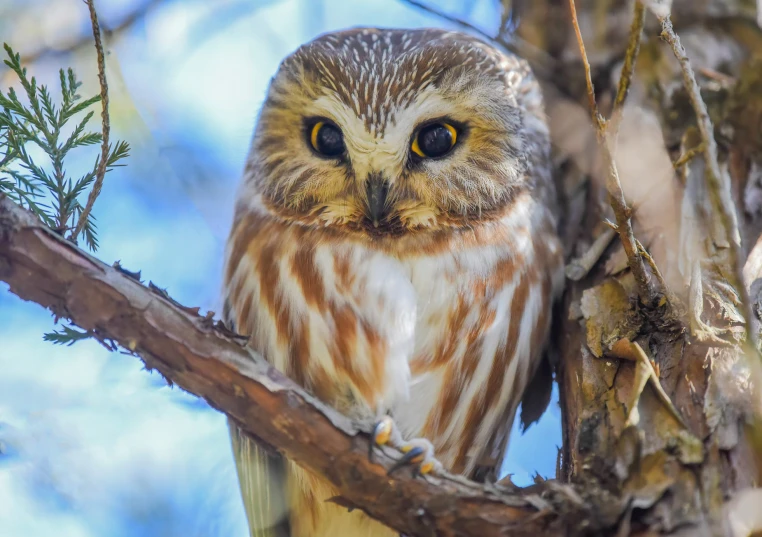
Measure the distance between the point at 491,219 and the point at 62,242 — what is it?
1.48m

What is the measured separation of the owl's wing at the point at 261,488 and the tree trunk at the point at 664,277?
1060 millimetres

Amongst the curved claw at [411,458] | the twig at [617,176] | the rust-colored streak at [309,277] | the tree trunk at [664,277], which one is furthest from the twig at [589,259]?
the curved claw at [411,458]

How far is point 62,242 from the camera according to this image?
1951mm

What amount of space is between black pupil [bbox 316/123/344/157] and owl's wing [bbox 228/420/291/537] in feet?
3.59

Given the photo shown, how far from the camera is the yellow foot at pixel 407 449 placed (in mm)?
2025

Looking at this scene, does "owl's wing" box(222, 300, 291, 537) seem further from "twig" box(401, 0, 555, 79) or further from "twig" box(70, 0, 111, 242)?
"twig" box(401, 0, 555, 79)

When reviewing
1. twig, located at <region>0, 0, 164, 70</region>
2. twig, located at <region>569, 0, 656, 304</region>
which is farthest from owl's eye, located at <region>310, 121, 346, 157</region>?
twig, located at <region>0, 0, 164, 70</region>

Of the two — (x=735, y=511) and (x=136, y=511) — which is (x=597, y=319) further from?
(x=136, y=511)

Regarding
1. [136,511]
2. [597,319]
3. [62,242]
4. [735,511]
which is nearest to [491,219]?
[597,319]

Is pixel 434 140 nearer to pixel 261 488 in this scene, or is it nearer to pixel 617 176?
pixel 617 176

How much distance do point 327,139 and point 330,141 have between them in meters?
0.02

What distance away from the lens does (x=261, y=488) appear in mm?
2863

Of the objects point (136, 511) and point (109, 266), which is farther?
point (136, 511)

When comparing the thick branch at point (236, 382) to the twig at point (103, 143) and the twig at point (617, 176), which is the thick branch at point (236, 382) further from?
the twig at point (617, 176)
